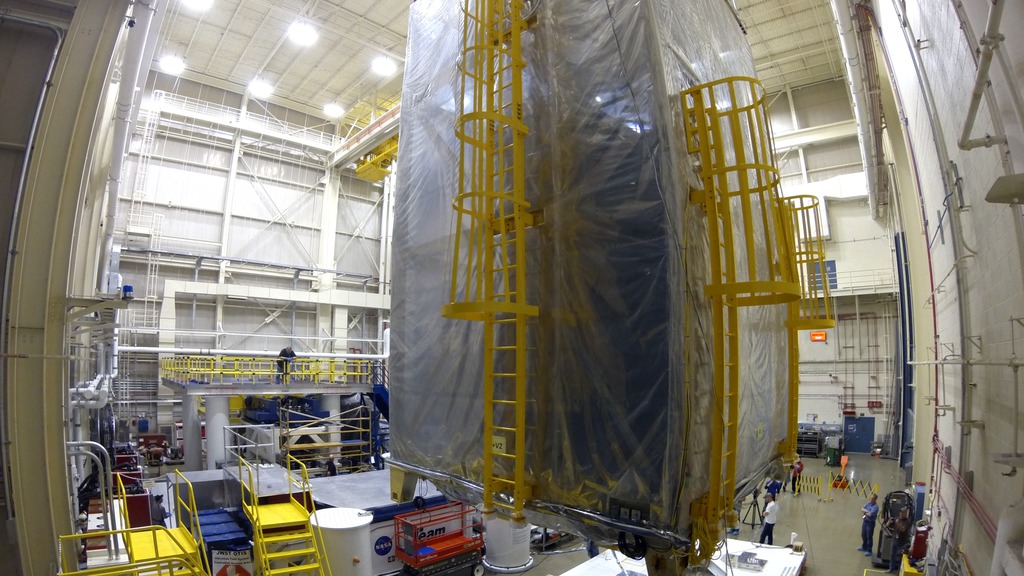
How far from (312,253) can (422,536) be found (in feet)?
70.8

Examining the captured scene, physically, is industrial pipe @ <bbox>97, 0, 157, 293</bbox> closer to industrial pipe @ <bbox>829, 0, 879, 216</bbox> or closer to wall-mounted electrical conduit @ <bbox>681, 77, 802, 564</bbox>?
wall-mounted electrical conduit @ <bbox>681, 77, 802, 564</bbox>

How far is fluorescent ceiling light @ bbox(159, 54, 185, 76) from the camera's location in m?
22.0

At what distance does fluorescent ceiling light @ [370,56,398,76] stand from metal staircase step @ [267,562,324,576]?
19770mm

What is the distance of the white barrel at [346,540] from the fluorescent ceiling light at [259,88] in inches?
889

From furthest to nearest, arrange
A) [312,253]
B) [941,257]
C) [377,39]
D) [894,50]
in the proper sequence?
[312,253] < [377,39] < [894,50] < [941,257]

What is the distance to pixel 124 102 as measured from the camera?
1048cm

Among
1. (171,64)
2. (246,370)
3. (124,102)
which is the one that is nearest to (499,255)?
(124,102)

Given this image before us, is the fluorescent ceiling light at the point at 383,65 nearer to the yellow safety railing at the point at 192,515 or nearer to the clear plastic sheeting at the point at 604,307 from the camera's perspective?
the yellow safety railing at the point at 192,515

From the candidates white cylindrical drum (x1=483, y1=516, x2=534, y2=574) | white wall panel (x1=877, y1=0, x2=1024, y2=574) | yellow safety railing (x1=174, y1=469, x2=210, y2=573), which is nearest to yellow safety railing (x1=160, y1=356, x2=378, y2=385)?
yellow safety railing (x1=174, y1=469, x2=210, y2=573)

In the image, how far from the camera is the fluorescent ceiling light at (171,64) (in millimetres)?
21984

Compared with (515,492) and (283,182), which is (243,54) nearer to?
(283,182)

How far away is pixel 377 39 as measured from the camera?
75.1 feet

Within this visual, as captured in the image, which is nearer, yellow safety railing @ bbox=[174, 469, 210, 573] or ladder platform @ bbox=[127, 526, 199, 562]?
ladder platform @ bbox=[127, 526, 199, 562]

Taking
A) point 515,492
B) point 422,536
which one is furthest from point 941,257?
point 422,536
